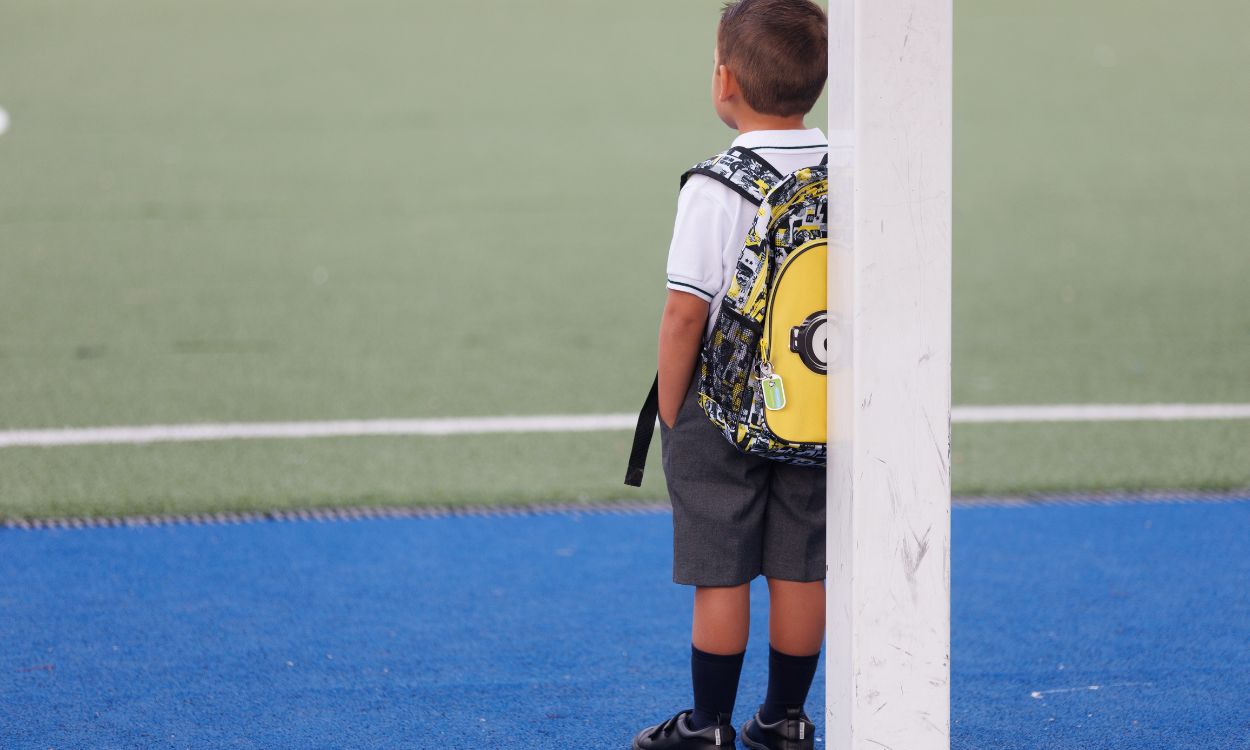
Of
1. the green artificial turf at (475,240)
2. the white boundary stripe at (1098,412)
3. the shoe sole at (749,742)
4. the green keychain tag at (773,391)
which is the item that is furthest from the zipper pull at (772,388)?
the white boundary stripe at (1098,412)

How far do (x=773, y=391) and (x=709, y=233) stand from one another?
0.97 feet

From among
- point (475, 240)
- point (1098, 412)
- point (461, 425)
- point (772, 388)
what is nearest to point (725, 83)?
point (772, 388)

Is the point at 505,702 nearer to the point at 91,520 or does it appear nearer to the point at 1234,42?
the point at 91,520

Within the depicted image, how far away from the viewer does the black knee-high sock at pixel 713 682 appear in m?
2.58

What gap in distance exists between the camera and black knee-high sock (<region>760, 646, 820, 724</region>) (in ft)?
8.60

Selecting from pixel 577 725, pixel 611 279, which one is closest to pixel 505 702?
pixel 577 725

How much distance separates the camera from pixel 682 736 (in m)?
2.66

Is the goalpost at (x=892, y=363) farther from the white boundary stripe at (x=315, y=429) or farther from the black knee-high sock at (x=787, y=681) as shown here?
the white boundary stripe at (x=315, y=429)

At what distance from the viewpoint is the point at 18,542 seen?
3.95 m

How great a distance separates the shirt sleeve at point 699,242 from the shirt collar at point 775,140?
0.41 feet

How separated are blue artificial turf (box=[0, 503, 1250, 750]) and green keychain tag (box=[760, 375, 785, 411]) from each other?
0.86 metres

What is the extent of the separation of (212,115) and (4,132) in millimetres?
1671

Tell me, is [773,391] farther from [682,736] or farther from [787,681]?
[682,736]

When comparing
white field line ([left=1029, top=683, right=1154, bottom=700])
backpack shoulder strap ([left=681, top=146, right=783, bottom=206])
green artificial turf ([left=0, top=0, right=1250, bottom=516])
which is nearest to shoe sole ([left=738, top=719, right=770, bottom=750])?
white field line ([left=1029, top=683, right=1154, bottom=700])
